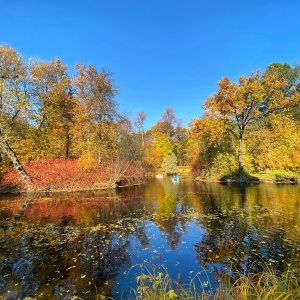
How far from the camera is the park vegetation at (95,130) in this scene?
23.3 metres

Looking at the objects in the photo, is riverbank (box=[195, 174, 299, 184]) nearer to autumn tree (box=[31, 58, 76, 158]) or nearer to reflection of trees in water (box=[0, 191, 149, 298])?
autumn tree (box=[31, 58, 76, 158])

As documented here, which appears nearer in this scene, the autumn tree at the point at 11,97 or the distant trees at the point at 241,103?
the autumn tree at the point at 11,97

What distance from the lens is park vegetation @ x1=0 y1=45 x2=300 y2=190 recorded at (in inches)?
917

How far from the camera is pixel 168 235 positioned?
8.98 meters

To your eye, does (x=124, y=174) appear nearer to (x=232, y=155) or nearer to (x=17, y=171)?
(x=17, y=171)

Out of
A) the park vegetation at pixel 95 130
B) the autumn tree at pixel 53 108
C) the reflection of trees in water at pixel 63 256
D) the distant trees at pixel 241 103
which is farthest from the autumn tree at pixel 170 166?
the reflection of trees in water at pixel 63 256

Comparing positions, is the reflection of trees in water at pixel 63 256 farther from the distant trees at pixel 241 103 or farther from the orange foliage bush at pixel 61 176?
the distant trees at pixel 241 103

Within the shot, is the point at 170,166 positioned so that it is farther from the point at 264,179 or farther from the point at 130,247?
the point at 130,247

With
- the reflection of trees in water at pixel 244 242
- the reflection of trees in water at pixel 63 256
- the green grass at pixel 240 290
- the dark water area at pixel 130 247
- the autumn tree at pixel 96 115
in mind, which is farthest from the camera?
the autumn tree at pixel 96 115

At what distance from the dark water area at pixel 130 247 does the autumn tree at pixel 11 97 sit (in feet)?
35.4

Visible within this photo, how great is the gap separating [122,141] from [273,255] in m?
24.1

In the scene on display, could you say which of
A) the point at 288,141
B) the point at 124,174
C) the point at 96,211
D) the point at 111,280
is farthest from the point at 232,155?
the point at 111,280


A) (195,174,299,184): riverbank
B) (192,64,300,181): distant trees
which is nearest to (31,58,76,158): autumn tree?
(192,64,300,181): distant trees

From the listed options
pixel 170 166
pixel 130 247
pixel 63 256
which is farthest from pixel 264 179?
pixel 63 256
